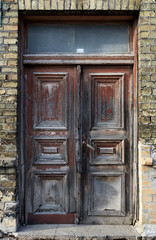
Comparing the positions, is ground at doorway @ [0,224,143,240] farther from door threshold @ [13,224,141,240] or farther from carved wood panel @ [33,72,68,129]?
carved wood panel @ [33,72,68,129]

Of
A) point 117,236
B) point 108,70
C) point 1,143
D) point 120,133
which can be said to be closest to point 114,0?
point 108,70

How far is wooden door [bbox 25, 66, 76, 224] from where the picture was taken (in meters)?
3.66

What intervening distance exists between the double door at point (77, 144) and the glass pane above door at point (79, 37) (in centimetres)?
28

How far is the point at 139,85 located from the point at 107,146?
0.96 meters

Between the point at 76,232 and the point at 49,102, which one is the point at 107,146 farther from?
the point at 76,232

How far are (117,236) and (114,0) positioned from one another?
3.07 m

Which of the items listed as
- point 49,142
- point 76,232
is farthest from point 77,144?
point 76,232

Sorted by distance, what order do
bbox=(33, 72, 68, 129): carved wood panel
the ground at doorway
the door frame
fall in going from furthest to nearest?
bbox=(33, 72, 68, 129): carved wood panel < the door frame < the ground at doorway

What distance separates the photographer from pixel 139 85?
344cm

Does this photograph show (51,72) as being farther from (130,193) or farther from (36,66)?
(130,193)

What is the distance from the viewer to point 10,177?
3365 millimetres

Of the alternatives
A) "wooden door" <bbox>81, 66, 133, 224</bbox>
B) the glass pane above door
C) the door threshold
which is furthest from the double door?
the glass pane above door

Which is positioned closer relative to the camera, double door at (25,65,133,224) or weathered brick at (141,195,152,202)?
weathered brick at (141,195,152,202)

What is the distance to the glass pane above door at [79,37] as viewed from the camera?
144 inches
